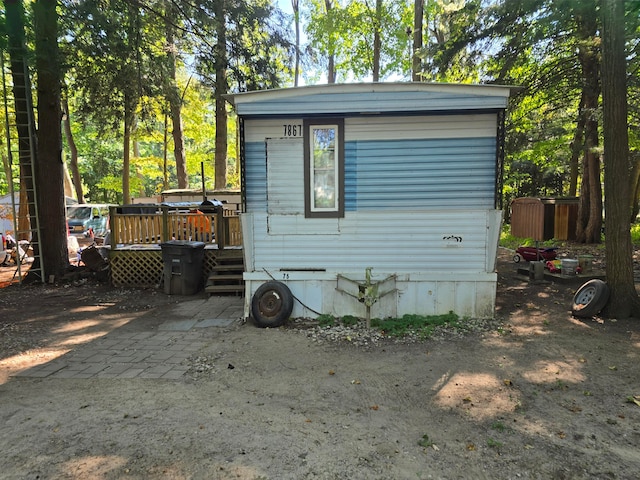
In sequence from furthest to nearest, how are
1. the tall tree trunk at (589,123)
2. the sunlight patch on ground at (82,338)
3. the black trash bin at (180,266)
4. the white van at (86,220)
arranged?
the white van at (86,220) < the tall tree trunk at (589,123) < the black trash bin at (180,266) < the sunlight patch on ground at (82,338)

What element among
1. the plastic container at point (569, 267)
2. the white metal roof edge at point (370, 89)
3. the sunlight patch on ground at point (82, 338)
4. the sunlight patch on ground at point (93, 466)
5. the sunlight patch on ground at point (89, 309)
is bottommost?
the sunlight patch on ground at point (89, 309)

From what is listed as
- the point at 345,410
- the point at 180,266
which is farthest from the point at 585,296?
the point at 180,266

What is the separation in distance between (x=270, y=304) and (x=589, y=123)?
35.5ft

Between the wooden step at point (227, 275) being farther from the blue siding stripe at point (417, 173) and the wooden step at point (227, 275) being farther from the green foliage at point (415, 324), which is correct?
the green foliage at point (415, 324)

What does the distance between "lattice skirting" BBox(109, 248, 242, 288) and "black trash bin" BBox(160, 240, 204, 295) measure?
2.33 ft

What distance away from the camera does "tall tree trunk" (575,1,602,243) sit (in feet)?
27.2

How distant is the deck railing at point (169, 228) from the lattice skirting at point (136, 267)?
0.23 m

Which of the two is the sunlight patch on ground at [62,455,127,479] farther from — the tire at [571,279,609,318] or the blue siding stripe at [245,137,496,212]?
the tire at [571,279,609,318]

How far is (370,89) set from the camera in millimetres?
5785

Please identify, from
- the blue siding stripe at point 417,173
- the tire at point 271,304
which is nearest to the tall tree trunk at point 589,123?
the blue siding stripe at point 417,173

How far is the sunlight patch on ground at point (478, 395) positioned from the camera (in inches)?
135

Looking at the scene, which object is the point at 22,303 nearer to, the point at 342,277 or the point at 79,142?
the point at 342,277

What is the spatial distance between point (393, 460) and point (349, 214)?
385 centimetres

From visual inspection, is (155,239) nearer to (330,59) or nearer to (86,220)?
(86,220)
